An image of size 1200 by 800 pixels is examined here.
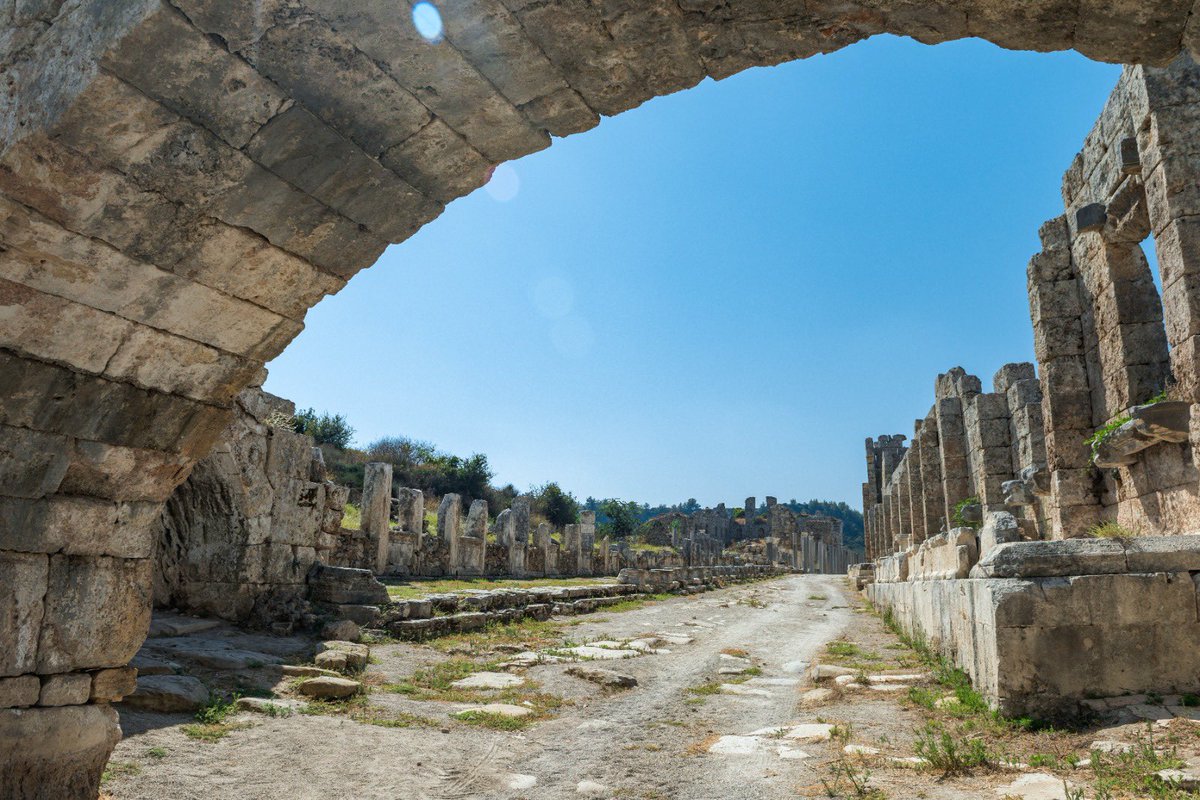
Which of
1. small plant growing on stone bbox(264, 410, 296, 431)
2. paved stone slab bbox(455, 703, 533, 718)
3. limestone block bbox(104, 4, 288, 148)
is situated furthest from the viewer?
small plant growing on stone bbox(264, 410, 296, 431)

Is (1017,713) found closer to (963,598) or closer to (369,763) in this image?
(963,598)

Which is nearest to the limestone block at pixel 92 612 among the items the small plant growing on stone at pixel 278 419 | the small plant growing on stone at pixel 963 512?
the small plant growing on stone at pixel 278 419

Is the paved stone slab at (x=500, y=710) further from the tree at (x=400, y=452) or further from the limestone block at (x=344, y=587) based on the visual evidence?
the tree at (x=400, y=452)

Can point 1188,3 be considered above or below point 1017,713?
above

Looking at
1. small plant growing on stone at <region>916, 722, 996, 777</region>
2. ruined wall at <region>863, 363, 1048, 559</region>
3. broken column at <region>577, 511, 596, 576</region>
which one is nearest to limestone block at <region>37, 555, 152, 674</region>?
small plant growing on stone at <region>916, 722, 996, 777</region>

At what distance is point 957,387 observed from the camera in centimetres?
2028

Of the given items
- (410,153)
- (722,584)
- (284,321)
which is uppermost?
(410,153)

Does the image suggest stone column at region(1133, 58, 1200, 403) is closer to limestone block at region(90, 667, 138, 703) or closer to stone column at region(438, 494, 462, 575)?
→ limestone block at region(90, 667, 138, 703)

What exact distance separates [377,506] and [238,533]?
270 inches

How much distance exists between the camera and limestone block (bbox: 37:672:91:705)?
4.02 metres

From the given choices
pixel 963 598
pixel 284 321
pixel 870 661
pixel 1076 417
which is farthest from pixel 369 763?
pixel 1076 417

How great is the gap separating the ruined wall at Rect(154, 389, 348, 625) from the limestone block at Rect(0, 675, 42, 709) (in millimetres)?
6132

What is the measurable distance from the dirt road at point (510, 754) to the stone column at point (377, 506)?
865 centimetres

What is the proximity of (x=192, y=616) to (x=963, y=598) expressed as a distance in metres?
8.68
